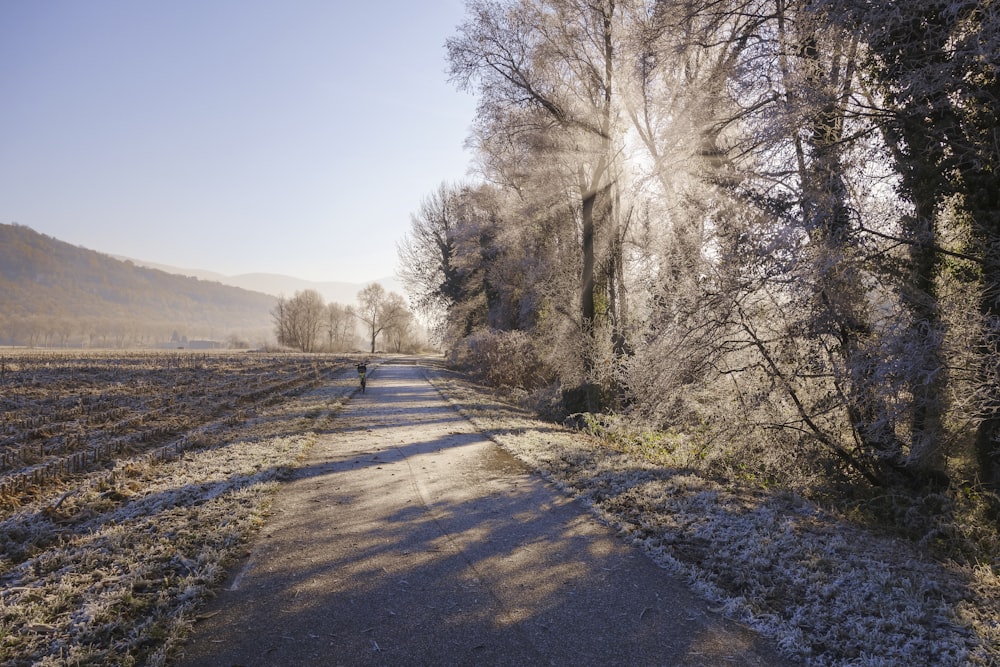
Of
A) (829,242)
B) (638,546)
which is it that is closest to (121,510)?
(638,546)

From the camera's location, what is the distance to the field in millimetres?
3482

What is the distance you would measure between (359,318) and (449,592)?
274 ft

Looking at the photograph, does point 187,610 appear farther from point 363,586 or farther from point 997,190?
point 997,190

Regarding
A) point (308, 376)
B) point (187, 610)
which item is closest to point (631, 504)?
point (187, 610)

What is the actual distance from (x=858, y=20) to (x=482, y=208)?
23.0m

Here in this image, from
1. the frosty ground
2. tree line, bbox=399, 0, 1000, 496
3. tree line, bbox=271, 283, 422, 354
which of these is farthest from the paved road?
tree line, bbox=271, 283, 422, 354

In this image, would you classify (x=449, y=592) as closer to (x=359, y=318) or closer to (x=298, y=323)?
(x=359, y=318)

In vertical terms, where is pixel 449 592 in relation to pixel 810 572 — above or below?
below

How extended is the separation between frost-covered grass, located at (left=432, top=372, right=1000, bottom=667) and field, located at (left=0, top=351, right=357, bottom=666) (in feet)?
13.0

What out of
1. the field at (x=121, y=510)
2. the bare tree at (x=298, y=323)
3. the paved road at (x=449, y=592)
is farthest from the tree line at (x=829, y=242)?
the bare tree at (x=298, y=323)

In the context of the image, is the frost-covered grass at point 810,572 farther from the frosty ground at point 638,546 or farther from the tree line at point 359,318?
the tree line at point 359,318

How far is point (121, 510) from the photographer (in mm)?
5969

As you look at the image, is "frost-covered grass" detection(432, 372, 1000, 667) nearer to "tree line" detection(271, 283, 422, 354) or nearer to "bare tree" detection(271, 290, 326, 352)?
"tree line" detection(271, 283, 422, 354)

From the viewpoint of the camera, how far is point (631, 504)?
6.20 m
